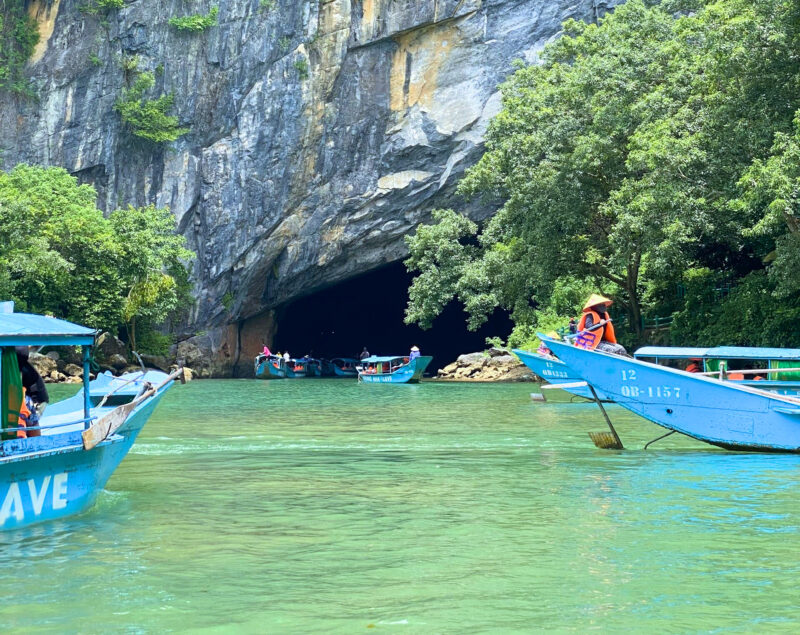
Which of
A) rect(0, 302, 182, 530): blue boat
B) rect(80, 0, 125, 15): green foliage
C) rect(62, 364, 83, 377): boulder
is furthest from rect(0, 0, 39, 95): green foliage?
rect(0, 302, 182, 530): blue boat

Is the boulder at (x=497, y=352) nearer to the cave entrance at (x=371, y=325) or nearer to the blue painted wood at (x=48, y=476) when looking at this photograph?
the cave entrance at (x=371, y=325)

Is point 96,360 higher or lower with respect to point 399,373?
higher

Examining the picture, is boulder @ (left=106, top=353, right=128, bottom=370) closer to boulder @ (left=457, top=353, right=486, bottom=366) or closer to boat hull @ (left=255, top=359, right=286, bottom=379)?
boat hull @ (left=255, top=359, right=286, bottom=379)

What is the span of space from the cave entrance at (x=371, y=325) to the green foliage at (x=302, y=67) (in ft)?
36.3

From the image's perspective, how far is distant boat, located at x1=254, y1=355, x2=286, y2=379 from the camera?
4706 cm

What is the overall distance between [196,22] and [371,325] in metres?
22.5

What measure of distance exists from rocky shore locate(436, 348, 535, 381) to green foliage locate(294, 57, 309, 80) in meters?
13.1

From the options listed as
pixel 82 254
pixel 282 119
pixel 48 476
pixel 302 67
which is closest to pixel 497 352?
pixel 282 119

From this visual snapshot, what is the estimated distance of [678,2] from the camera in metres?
29.9

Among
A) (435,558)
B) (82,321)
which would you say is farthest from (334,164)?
(435,558)

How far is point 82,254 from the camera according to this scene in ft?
140

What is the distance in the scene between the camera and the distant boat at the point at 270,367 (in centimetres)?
4706

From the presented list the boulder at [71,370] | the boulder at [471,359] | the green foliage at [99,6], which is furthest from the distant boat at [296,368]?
the green foliage at [99,6]

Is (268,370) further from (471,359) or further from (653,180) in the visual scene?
(653,180)
